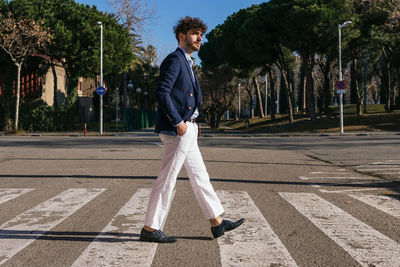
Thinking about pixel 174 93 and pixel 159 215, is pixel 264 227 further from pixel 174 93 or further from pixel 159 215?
pixel 174 93

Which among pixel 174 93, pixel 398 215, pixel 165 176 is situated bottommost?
pixel 398 215

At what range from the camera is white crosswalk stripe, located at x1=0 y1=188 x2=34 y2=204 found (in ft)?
21.4

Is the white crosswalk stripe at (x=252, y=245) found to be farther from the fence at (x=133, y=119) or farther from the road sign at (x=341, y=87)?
the fence at (x=133, y=119)

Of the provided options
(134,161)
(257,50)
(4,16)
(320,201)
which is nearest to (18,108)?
(4,16)

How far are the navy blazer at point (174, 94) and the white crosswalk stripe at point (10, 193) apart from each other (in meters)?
3.39

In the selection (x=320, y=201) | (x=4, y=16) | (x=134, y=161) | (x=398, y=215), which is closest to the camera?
(x=398, y=215)

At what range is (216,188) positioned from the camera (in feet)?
24.7

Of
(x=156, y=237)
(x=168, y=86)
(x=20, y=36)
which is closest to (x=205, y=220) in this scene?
(x=156, y=237)

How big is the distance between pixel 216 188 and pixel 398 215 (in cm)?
301

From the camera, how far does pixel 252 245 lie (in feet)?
13.4

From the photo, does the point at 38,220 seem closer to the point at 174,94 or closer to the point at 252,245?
the point at 174,94

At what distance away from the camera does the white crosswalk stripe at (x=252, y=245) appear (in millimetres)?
3619

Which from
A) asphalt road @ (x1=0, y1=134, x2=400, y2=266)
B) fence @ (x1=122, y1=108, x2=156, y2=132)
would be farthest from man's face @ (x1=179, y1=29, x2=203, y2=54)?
fence @ (x1=122, y1=108, x2=156, y2=132)

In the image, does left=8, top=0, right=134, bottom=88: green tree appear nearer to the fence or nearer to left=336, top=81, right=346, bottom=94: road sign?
the fence
